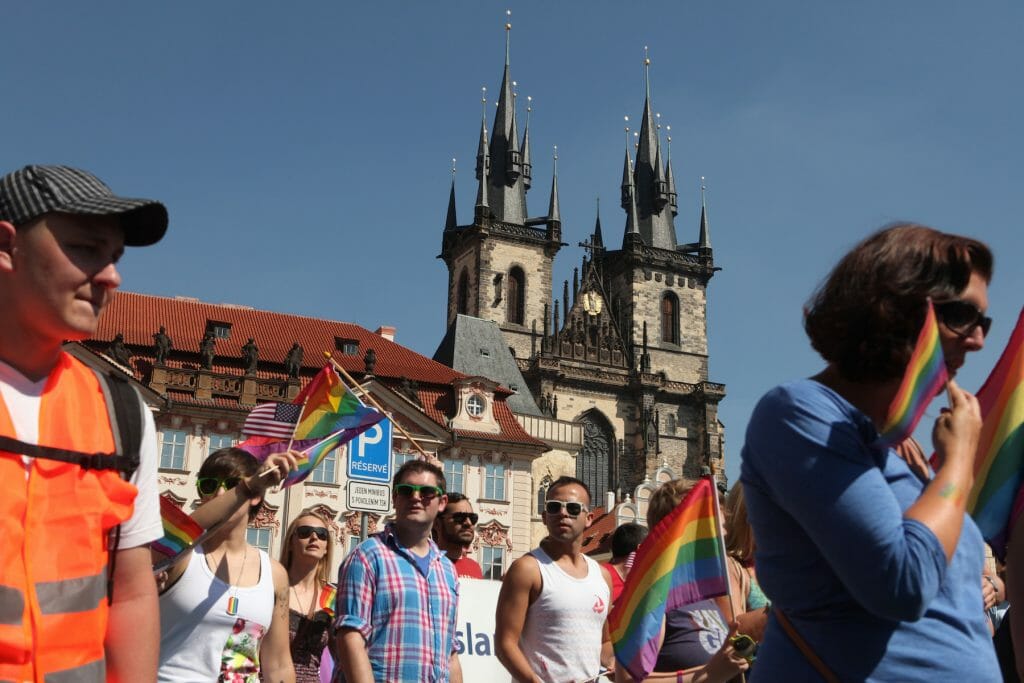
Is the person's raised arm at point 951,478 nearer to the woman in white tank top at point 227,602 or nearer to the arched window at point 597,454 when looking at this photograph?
the woman in white tank top at point 227,602

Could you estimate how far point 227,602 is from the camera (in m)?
4.25

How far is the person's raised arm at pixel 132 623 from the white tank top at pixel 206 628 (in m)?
1.97

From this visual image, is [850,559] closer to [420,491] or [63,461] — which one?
[63,461]

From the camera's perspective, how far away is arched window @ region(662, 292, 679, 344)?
2490 inches

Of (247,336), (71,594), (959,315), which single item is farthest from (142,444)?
(247,336)

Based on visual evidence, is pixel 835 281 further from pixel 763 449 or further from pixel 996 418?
pixel 996 418

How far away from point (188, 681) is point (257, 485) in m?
0.81

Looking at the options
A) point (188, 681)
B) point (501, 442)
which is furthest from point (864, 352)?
point (501, 442)

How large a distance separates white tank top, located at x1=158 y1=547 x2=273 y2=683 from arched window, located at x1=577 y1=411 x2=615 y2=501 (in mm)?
52475

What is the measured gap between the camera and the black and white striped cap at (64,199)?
2.05 m

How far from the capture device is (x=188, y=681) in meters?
4.05

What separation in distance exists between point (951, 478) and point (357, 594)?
3.20 m

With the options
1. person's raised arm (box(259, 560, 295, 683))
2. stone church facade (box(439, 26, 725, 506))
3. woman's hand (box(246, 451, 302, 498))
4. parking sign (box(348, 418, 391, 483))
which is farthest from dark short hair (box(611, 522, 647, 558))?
stone church facade (box(439, 26, 725, 506))

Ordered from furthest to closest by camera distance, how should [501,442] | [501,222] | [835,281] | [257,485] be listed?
1. [501,222]
2. [501,442]
3. [257,485]
4. [835,281]
